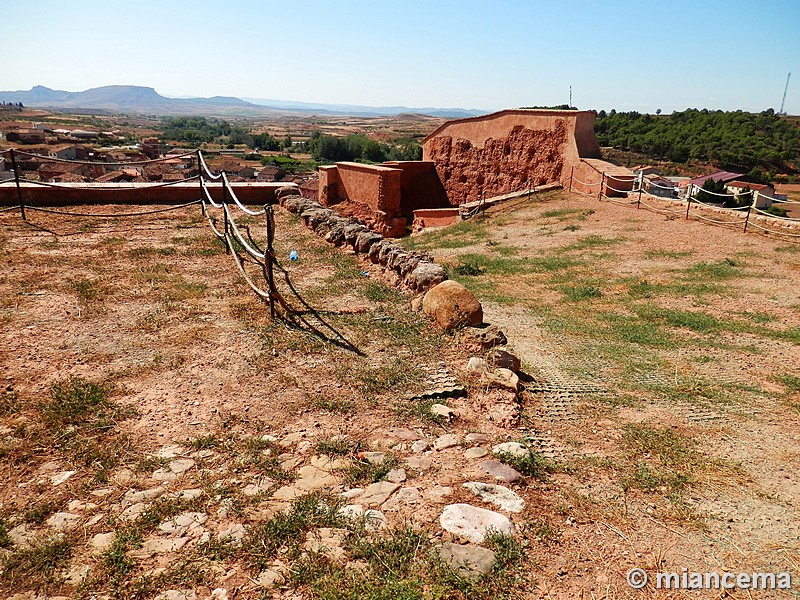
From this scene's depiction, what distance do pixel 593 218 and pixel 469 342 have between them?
9884mm

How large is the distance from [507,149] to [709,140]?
4280 cm

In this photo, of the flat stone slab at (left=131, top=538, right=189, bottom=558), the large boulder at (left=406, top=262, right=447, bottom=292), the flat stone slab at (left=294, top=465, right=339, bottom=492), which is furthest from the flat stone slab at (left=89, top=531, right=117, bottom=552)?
the large boulder at (left=406, top=262, right=447, bottom=292)

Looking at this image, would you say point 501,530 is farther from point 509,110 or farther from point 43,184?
point 509,110

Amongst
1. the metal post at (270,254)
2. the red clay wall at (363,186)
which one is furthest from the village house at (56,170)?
the metal post at (270,254)

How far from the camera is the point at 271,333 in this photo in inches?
219

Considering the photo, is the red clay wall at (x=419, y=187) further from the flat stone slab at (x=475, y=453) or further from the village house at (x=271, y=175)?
the village house at (x=271, y=175)

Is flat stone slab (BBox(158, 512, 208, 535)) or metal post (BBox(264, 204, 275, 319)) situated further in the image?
metal post (BBox(264, 204, 275, 319))

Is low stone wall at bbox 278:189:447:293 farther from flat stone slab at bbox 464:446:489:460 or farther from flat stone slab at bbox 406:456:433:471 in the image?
flat stone slab at bbox 406:456:433:471

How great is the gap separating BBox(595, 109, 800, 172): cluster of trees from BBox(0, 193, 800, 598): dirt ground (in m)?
44.8

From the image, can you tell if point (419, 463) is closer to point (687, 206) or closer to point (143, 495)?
point (143, 495)

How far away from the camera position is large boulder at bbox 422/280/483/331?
579 cm

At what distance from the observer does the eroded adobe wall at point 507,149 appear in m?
16.9

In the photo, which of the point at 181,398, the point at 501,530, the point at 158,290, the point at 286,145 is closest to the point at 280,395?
the point at 181,398

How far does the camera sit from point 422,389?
4629 millimetres
